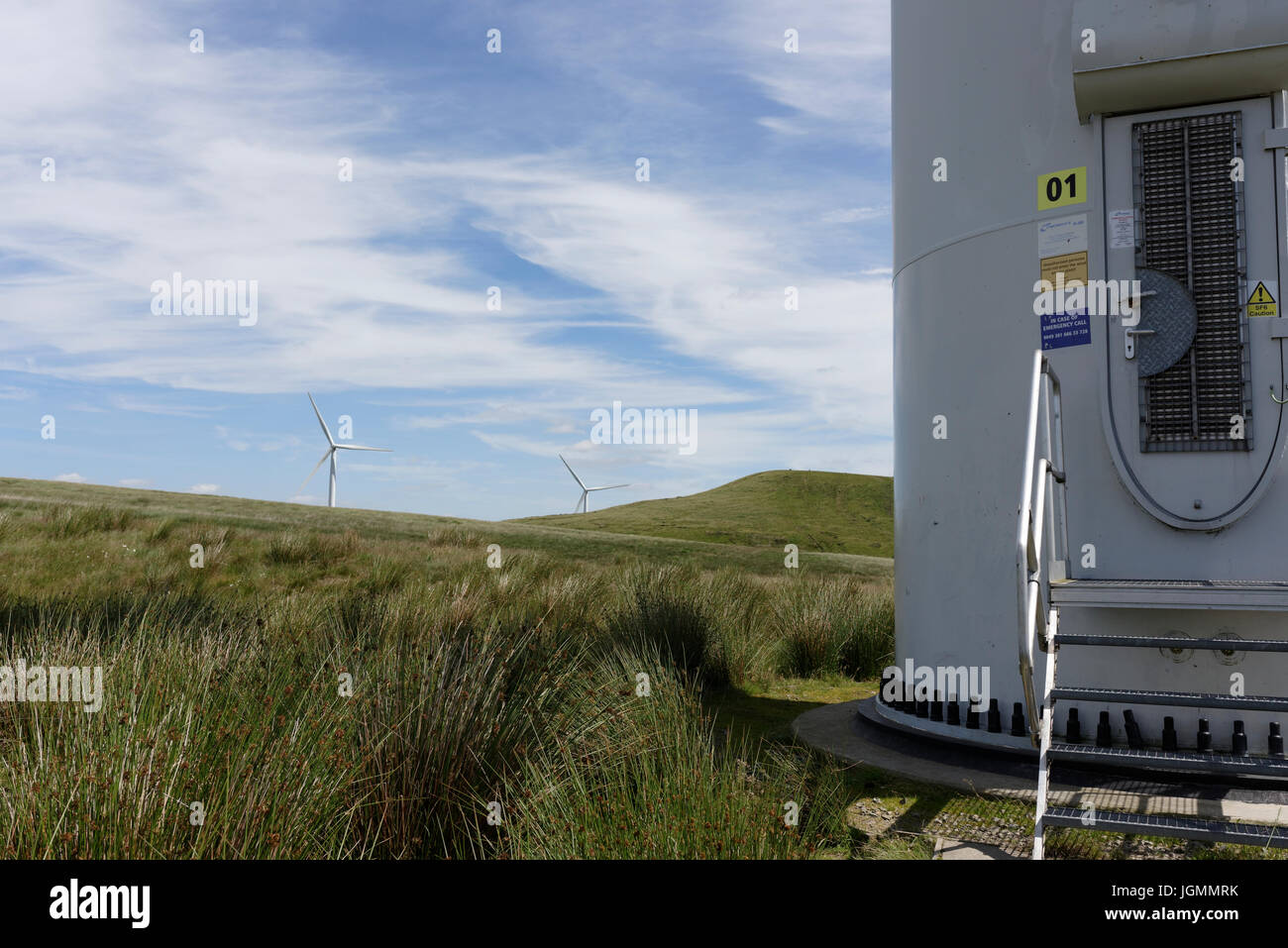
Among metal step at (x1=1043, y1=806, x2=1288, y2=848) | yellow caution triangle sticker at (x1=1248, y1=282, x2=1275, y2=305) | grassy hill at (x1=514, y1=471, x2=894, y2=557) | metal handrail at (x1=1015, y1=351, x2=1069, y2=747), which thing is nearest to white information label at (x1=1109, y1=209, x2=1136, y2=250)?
yellow caution triangle sticker at (x1=1248, y1=282, x2=1275, y2=305)

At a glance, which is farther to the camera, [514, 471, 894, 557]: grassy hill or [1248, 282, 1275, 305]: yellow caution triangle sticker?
[514, 471, 894, 557]: grassy hill

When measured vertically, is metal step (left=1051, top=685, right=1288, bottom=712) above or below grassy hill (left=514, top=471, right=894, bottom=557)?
above

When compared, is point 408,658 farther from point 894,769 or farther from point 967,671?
point 967,671

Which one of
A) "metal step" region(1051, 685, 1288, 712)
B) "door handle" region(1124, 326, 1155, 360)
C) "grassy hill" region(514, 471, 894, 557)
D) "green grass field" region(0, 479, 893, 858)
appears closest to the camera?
"green grass field" region(0, 479, 893, 858)

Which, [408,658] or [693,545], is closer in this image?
[408,658]

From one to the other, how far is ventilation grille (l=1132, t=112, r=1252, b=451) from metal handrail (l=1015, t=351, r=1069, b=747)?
576 millimetres

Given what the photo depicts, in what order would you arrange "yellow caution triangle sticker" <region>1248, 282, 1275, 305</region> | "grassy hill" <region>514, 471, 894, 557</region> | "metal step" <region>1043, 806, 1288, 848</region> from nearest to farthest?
"metal step" <region>1043, 806, 1288, 848</region>
"yellow caution triangle sticker" <region>1248, 282, 1275, 305</region>
"grassy hill" <region>514, 471, 894, 557</region>

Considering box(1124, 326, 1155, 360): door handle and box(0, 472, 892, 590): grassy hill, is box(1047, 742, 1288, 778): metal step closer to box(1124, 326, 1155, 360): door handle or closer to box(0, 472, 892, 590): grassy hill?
box(1124, 326, 1155, 360): door handle

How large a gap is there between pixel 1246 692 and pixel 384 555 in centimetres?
1711

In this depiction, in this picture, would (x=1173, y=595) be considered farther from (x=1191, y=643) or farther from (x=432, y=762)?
(x=432, y=762)

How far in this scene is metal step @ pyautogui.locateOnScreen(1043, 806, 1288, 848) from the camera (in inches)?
159

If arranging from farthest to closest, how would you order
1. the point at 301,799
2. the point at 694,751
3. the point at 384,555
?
the point at 384,555 → the point at 694,751 → the point at 301,799
